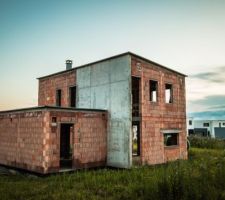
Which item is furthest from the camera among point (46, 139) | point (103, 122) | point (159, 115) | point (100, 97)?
point (159, 115)

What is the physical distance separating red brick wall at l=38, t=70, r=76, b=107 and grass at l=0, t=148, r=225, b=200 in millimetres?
7992

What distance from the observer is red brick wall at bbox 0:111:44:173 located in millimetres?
13453

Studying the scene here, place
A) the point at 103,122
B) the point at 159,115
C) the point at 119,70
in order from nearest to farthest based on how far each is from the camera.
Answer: the point at 119,70 < the point at 103,122 < the point at 159,115

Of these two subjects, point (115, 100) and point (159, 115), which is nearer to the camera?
point (115, 100)

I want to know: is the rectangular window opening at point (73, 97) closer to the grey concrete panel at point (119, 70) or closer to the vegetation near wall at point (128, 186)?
the grey concrete panel at point (119, 70)

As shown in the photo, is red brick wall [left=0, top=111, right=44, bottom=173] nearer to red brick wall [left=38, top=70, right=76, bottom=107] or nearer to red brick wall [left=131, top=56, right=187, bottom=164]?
red brick wall [left=38, top=70, right=76, bottom=107]

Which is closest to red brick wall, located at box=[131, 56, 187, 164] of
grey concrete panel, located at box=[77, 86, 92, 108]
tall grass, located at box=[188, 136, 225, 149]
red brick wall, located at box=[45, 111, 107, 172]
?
red brick wall, located at box=[45, 111, 107, 172]

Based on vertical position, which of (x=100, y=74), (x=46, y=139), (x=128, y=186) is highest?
(x=100, y=74)

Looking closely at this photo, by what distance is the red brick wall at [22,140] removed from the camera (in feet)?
44.1

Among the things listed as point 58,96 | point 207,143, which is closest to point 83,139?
point 58,96

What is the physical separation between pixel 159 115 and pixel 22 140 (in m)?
8.41

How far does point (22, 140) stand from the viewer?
1482 centimetres

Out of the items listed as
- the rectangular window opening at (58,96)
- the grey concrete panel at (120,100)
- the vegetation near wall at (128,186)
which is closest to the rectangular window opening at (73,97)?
the rectangular window opening at (58,96)

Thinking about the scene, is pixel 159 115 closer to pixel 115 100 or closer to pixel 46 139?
pixel 115 100
